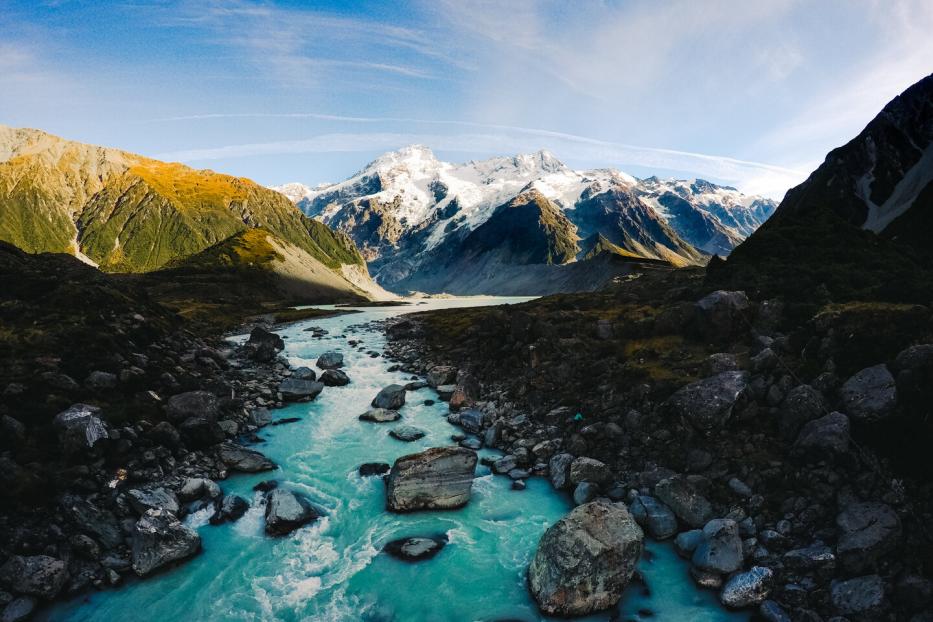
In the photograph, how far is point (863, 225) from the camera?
111 m

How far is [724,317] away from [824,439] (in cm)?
1475

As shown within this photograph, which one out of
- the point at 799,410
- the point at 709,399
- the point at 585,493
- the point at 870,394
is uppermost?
the point at 870,394

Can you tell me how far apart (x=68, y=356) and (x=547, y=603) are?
30.1 metres

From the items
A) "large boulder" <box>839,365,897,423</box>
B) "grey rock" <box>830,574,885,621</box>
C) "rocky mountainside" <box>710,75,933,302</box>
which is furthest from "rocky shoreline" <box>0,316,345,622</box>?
"rocky mountainside" <box>710,75,933,302</box>

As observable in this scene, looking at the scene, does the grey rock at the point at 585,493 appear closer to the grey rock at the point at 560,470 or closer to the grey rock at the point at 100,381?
the grey rock at the point at 560,470

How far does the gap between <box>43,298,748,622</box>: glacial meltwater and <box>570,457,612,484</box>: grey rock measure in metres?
1.22

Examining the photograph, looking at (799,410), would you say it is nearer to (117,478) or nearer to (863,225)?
(117,478)

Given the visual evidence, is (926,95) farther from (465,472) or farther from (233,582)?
(233,582)

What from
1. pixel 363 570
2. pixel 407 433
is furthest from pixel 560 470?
pixel 363 570

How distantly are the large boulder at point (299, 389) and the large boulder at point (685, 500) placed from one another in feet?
90.5

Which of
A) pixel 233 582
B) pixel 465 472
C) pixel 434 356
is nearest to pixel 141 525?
pixel 233 582

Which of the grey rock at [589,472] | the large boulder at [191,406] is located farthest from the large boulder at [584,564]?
the large boulder at [191,406]

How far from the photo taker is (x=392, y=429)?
31.9 m

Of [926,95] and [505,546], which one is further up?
[926,95]
